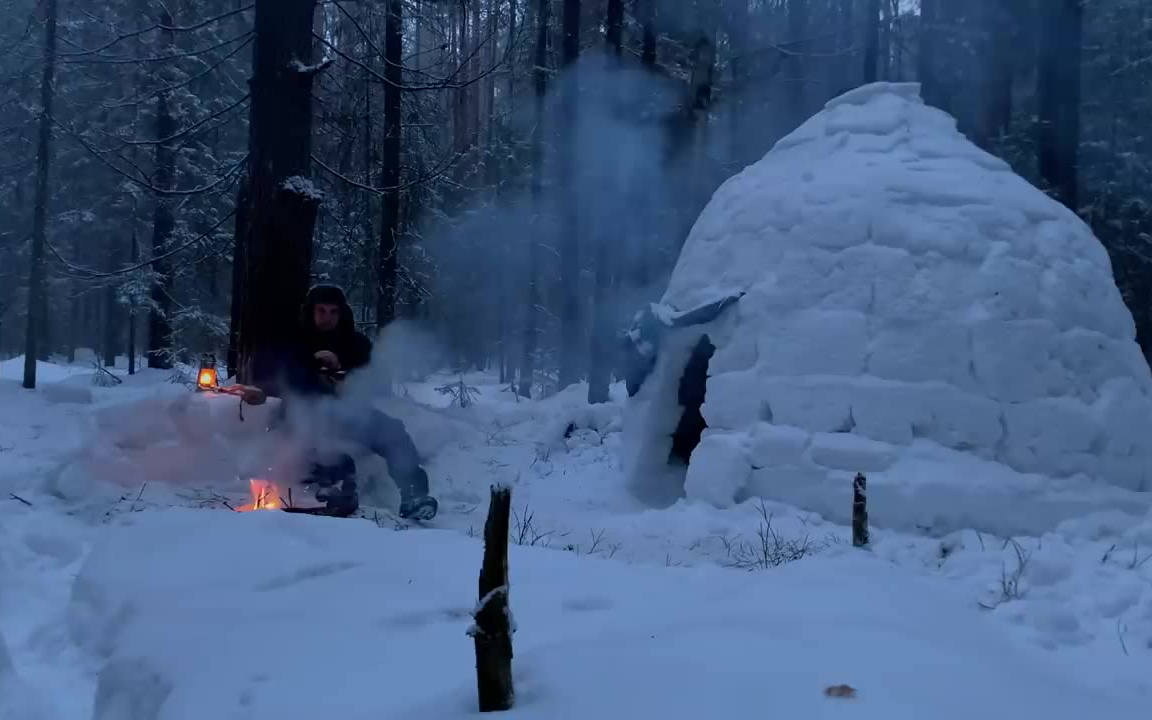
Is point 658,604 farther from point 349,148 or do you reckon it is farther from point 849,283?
point 349,148

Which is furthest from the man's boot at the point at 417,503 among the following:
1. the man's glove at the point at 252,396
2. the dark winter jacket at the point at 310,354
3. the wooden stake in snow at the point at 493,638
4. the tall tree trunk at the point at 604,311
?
the tall tree trunk at the point at 604,311

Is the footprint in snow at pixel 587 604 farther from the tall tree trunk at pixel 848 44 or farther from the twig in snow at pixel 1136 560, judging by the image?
the tall tree trunk at pixel 848 44

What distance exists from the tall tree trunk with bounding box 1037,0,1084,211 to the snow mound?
31.3 feet

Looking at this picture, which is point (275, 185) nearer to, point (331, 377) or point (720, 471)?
point (331, 377)

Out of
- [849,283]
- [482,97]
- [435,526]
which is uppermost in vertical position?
[482,97]

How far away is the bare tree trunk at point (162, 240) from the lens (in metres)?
15.8

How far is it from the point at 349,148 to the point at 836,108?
5749 millimetres

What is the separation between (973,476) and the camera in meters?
5.23

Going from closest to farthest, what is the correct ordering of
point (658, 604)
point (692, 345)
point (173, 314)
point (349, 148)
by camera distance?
point (658, 604) → point (692, 345) → point (349, 148) → point (173, 314)

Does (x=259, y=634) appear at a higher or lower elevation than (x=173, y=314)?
lower

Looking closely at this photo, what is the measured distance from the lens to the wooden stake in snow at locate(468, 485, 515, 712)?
1.67 metres

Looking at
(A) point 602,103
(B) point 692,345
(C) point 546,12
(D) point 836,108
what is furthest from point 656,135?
(B) point 692,345

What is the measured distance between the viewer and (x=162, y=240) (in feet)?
53.6

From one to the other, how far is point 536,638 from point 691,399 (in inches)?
228
